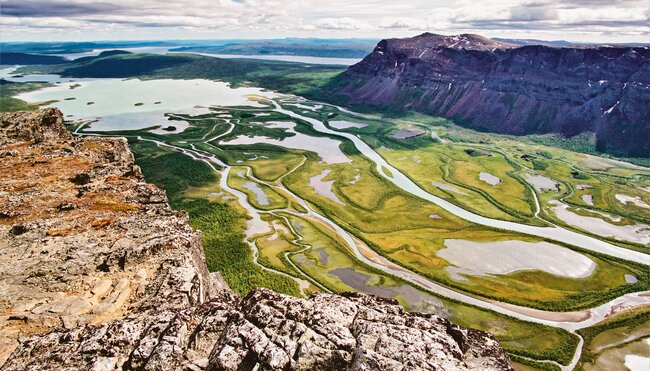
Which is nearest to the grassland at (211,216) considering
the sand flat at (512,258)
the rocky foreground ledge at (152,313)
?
the rocky foreground ledge at (152,313)

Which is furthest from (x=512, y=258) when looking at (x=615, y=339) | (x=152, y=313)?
(x=152, y=313)

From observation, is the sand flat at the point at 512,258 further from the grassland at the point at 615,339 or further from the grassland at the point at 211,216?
the grassland at the point at 211,216

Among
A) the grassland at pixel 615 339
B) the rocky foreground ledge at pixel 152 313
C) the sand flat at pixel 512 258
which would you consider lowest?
the sand flat at pixel 512 258

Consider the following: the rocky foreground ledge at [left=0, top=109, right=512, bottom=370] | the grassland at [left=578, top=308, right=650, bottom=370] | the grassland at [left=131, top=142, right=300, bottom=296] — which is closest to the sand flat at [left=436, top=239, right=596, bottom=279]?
the grassland at [left=578, top=308, right=650, bottom=370]

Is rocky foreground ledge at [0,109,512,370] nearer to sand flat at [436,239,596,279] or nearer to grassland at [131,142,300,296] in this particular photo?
grassland at [131,142,300,296]

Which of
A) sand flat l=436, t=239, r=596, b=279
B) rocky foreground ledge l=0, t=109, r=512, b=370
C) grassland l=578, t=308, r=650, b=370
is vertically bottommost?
sand flat l=436, t=239, r=596, b=279

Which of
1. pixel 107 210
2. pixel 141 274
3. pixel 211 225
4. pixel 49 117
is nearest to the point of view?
pixel 141 274

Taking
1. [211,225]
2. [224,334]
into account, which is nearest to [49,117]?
[211,225]

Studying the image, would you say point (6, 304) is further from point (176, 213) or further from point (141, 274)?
point (176, 213)
